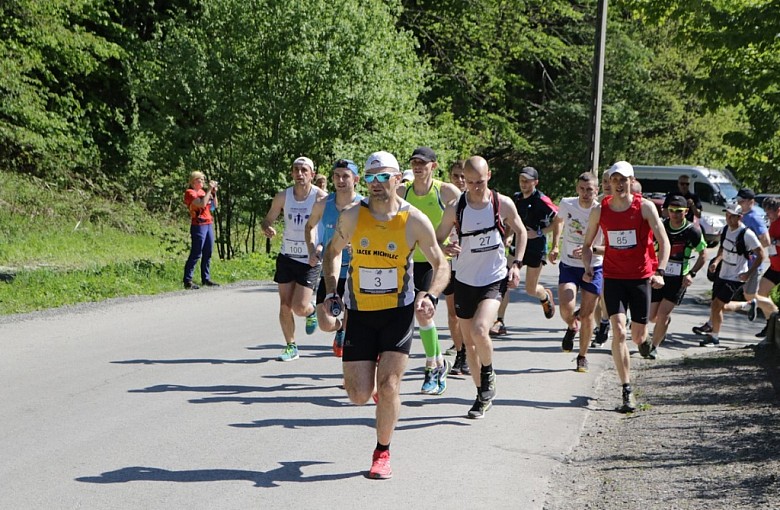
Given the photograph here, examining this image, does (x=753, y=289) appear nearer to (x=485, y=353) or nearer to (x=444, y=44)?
(x=485, y=353)

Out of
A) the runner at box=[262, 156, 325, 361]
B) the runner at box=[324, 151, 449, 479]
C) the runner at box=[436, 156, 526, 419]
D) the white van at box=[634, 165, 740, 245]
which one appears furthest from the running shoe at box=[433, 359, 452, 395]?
the white van at box=[634, 165, 740, 245]

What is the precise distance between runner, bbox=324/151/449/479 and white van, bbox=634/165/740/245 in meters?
29.5

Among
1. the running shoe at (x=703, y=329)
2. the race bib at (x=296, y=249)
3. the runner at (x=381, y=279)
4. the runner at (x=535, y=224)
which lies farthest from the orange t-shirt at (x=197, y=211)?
the runner at (x=381, y=279)

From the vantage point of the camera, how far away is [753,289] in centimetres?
1459

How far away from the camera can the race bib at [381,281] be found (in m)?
6.89

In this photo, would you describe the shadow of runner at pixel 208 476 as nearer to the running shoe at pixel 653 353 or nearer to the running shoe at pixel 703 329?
the running shoe at pixel 653 353

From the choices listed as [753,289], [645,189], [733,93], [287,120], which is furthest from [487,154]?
[753,289]

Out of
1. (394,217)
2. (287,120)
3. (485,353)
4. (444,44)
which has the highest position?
(444,44)

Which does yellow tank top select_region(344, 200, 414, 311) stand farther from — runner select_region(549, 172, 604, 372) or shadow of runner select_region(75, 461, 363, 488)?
runner select_region(549, 172, 604, 372)

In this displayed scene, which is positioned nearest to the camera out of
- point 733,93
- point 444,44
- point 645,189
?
point 733,93

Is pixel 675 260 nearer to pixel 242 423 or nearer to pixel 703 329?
pixel 703 329

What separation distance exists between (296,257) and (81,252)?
1507 cm

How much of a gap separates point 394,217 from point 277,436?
6.34ft

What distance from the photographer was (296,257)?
35.3 feet
